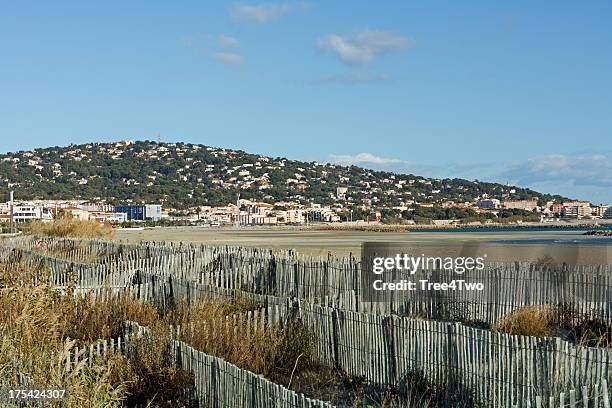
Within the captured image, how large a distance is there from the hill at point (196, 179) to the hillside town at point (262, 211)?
23.3 ft

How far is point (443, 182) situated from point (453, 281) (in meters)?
171

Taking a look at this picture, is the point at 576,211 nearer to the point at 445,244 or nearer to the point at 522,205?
the point at 522,205

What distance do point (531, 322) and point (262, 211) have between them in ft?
372

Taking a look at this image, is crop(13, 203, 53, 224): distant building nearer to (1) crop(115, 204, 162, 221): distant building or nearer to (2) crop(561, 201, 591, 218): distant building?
(1) crop(115, 204, 162, 221): distant building

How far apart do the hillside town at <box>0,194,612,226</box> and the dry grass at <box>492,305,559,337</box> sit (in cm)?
9055

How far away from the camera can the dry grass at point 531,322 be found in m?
10.9

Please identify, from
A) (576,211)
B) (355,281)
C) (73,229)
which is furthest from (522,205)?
(355,281)

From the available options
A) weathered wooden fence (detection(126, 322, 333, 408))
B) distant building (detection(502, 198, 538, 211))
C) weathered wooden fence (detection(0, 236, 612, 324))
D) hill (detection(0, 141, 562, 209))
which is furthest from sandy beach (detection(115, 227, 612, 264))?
distant building (detection(502, 198, 538, 211))

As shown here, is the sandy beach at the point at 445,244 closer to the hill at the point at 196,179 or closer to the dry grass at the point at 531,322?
the dry grass at the point at 531,322

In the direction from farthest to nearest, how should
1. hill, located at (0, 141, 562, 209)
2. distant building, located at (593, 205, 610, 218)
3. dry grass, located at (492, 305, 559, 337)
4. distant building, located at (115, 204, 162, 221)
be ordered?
distant building, located at (593, 205, 610, 218) → hill, located at (0, 141, 562, 209) → distant building, located at (115, 204, 162, 221) → dry grass, located at (492, 305, 559, 337)

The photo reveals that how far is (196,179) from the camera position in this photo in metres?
155

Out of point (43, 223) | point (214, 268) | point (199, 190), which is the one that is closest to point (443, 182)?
point (199, 190)

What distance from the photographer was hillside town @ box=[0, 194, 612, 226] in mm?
107188

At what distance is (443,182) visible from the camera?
181375mm
